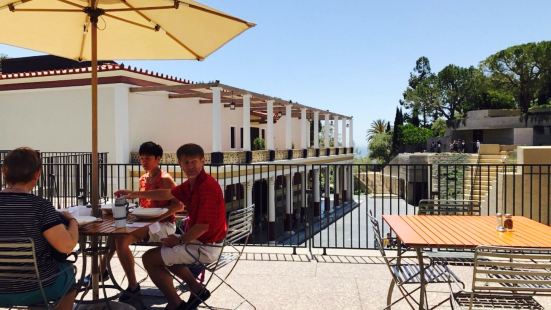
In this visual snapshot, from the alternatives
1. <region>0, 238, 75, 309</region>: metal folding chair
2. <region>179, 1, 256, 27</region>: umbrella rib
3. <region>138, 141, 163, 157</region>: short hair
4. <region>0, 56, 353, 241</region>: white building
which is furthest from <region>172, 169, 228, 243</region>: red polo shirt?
<region>0, 56, 353, 241</region>: white building

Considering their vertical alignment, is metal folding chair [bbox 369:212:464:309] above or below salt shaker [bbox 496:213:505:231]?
below

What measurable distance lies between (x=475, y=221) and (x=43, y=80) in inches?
655

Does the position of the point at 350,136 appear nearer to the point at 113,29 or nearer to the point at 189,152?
the point at 113,29

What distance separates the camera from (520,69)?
156ft

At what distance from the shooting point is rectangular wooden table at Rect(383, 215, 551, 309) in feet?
9.29

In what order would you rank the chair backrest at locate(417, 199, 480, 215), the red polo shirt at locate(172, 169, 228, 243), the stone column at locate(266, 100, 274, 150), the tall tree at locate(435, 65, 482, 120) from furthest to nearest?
the tall tree at locate(435, 65, 482, 120) → the stone column at locate(266, 100, 274, 150) → the chair backrest at locate(417, 199, 480, 215) → the red polo shirt at locate(172, 169, 228, 243)

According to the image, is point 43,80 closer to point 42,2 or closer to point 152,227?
point 42,2

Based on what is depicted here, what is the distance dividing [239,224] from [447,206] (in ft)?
7.37

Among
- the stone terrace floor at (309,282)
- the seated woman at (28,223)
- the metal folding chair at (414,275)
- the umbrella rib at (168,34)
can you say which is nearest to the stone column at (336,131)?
the stone terrace floor at (309,282)

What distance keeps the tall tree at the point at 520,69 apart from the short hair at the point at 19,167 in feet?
167

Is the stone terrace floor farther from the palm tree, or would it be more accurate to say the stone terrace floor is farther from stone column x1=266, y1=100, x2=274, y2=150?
the palm tree

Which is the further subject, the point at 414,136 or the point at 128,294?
the point at 414,136

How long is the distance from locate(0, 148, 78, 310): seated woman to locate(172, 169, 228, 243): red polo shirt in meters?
0.91

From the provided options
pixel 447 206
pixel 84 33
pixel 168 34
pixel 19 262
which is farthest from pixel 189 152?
pixel 447 206
